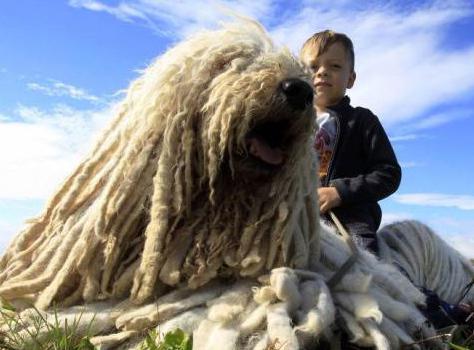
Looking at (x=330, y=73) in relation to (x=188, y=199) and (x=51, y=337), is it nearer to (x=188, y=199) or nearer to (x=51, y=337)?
(x=188, y=199)

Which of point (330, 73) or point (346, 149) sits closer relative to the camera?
point (346, 149)

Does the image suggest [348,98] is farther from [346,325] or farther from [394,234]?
[346,325]

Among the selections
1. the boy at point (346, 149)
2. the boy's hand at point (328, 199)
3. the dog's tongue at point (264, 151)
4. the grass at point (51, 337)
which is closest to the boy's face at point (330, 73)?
the boy at point (346, 149)

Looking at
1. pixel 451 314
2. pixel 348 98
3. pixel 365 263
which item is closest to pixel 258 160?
pixel 365 263

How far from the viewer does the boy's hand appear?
3824 millimetres

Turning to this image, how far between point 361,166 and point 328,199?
0.62 metres

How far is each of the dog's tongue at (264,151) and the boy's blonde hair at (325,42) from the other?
1.99 metres

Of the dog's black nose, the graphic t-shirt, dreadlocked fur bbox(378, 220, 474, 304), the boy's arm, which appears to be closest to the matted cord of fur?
the dog's black nose

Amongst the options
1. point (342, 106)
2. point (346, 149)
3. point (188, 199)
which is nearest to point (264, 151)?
point (188, 199)

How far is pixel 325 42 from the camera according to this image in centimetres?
460

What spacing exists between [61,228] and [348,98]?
2300mm

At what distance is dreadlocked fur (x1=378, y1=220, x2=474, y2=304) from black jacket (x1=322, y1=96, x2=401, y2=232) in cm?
14

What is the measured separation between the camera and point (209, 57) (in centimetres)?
286

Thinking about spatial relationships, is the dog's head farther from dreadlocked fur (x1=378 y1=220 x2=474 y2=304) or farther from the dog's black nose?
dreadlocked fur (x1=378 y1=220 x2=474 y2=304)
